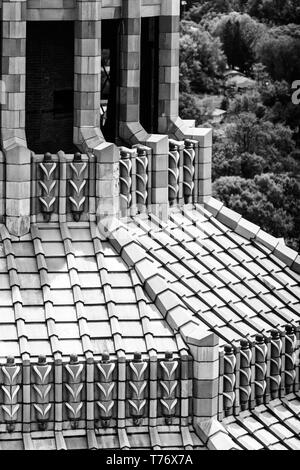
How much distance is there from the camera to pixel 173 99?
178ft

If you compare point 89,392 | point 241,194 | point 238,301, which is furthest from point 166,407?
point 241,194

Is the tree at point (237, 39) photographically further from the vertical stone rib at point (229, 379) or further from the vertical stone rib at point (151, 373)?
the vertical stone rib at point (151, 373)

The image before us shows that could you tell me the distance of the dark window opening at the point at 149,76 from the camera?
178ft

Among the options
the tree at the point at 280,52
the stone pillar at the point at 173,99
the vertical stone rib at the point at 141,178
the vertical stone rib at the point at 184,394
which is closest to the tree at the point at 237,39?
the tree at the point at 280,52

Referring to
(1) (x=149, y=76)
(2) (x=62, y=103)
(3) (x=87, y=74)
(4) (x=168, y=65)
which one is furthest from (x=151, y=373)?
(1) (x=149, y=76)

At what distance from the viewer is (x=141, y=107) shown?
54.8 m

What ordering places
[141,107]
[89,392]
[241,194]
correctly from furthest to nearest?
[241,194], [141,107], [89,392]

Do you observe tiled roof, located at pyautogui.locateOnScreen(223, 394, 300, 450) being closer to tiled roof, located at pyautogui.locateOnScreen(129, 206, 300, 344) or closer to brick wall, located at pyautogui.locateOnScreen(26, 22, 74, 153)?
tiled roof, located at pyautogui.locateOnScreen(129, 206, 300, 344)

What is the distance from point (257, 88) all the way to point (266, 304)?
387ft

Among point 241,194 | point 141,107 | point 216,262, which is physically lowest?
point 241,194

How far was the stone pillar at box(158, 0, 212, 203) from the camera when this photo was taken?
5366cm

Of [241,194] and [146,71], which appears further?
[241,194]

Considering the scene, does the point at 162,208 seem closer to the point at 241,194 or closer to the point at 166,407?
the point at 166,407

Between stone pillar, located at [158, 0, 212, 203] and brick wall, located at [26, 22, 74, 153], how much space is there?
10.2 ft
